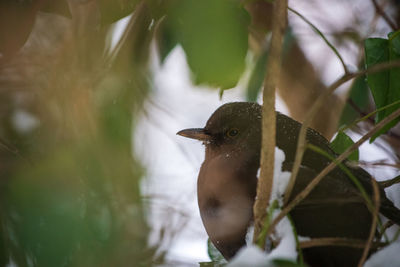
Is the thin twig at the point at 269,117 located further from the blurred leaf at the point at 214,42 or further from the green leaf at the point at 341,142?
the green leaf at the point at 341,142

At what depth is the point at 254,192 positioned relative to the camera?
2.34m

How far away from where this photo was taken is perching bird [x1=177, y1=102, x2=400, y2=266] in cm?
221

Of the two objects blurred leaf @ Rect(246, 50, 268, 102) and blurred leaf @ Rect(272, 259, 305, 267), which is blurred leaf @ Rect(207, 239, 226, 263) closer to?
blurred leaf @ Rect(246, 50, 268, 102)

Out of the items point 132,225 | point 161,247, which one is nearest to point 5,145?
point 132,225

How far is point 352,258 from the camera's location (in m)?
2.23

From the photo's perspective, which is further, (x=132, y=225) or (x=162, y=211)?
(x=162, y=211)

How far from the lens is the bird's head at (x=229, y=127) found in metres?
2.95

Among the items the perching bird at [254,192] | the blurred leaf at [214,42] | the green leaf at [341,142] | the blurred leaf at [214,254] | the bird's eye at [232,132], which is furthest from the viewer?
the bird's eye at [232,132]

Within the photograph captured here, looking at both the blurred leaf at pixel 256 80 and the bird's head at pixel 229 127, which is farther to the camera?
the blurred leaf at pixel 256 80

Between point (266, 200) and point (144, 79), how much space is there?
84.6 inches

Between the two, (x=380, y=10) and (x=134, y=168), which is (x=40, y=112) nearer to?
(x=134, y=168)

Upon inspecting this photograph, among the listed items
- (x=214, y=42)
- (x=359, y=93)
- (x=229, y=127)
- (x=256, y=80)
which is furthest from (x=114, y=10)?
(x=359, y=93)

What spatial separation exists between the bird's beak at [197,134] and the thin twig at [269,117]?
4.06 ft

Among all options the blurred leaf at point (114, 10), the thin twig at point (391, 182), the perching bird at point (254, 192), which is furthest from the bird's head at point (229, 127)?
the blurred leaf at point (114, 10)
